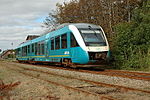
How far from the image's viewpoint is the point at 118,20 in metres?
31.0

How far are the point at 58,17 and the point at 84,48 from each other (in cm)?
2393

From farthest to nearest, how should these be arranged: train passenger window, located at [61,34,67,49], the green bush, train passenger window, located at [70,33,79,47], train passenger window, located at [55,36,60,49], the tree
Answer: the tree, train passenger window, located at [55,36,60,49], the green bush, train passenger window, located at [61,34,67,49], train passenger window, located at [70,33,79,47]

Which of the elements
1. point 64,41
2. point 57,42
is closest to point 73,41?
point 64,41

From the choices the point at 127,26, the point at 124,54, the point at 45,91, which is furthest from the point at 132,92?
the point at 127,26

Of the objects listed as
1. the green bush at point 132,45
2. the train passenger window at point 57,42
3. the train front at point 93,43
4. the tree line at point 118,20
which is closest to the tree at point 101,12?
the tree line at point 118,20

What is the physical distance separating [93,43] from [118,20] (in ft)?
54.0

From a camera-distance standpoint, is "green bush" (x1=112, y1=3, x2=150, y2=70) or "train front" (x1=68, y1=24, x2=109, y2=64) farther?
"green bush" (x1=112, y1=3, x2=150, y2=70)

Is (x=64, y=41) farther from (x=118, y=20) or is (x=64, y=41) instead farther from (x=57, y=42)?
(x=118, y=20)

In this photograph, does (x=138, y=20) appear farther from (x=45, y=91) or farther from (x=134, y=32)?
(x=45, y=91)

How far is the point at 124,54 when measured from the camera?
→ 63.8 ft

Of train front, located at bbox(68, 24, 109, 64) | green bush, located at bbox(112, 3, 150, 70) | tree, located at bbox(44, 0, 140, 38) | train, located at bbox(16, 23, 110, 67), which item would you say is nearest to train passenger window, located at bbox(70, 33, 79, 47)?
train, located at bbox(16, 23, 110, 67)

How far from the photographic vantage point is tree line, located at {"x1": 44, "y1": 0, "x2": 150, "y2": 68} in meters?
19.1

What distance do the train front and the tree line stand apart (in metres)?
3.48

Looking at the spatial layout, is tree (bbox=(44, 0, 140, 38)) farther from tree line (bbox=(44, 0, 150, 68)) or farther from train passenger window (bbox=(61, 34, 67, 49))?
train passenger window (bbox=(61, 34, 67, 49))
